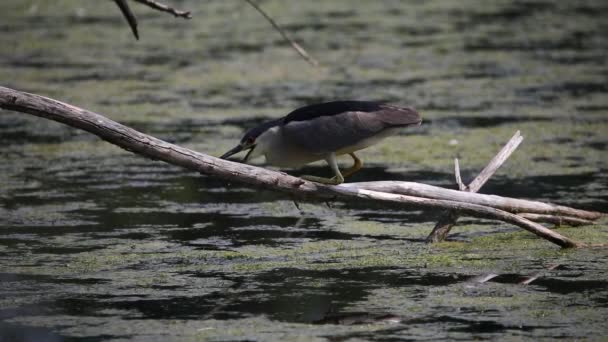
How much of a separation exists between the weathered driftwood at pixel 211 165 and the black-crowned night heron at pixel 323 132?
0.35 feet

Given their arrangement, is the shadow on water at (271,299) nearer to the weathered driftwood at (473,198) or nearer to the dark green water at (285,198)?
the dark green water at (285,198)

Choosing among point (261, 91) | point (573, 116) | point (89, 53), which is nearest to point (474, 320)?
point (573, 116)

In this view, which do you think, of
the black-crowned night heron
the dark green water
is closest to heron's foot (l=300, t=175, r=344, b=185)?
the black-crowned night heron

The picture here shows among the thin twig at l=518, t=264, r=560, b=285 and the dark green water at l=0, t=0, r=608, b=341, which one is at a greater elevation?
the thin twig at l=518, t=264, r=560, b=285

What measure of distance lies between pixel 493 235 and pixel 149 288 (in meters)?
2.10

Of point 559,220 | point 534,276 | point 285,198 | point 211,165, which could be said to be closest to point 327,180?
point 211,165

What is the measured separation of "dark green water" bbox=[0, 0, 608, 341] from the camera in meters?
4.71

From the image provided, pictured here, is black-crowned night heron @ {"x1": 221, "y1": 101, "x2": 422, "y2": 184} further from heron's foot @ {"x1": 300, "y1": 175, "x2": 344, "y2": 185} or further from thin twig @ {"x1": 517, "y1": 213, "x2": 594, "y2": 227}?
thin twig @ {"x1": 517, "y1": 213, "x2": 594, "y2": 227}

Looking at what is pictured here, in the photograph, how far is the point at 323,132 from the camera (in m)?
5.48

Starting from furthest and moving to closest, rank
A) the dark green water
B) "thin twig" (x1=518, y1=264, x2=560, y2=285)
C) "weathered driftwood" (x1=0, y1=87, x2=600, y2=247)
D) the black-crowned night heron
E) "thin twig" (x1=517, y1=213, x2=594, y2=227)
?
"thin twig" (x1=517, y1=213, x2=594, y2=227) < the black-crowned night heron < "thin twig" (x1=518, y1=264, x2=560, y2=285) < "weathered driftwood" (x1=0, y1=87, x2=600, y2=247) < the dark green water

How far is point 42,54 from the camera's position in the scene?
517 inches

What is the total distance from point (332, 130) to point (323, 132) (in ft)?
0.16

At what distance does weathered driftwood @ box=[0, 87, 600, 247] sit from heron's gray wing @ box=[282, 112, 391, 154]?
0.68 ft

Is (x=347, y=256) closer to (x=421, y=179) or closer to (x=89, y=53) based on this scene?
(x=421, y=179)
